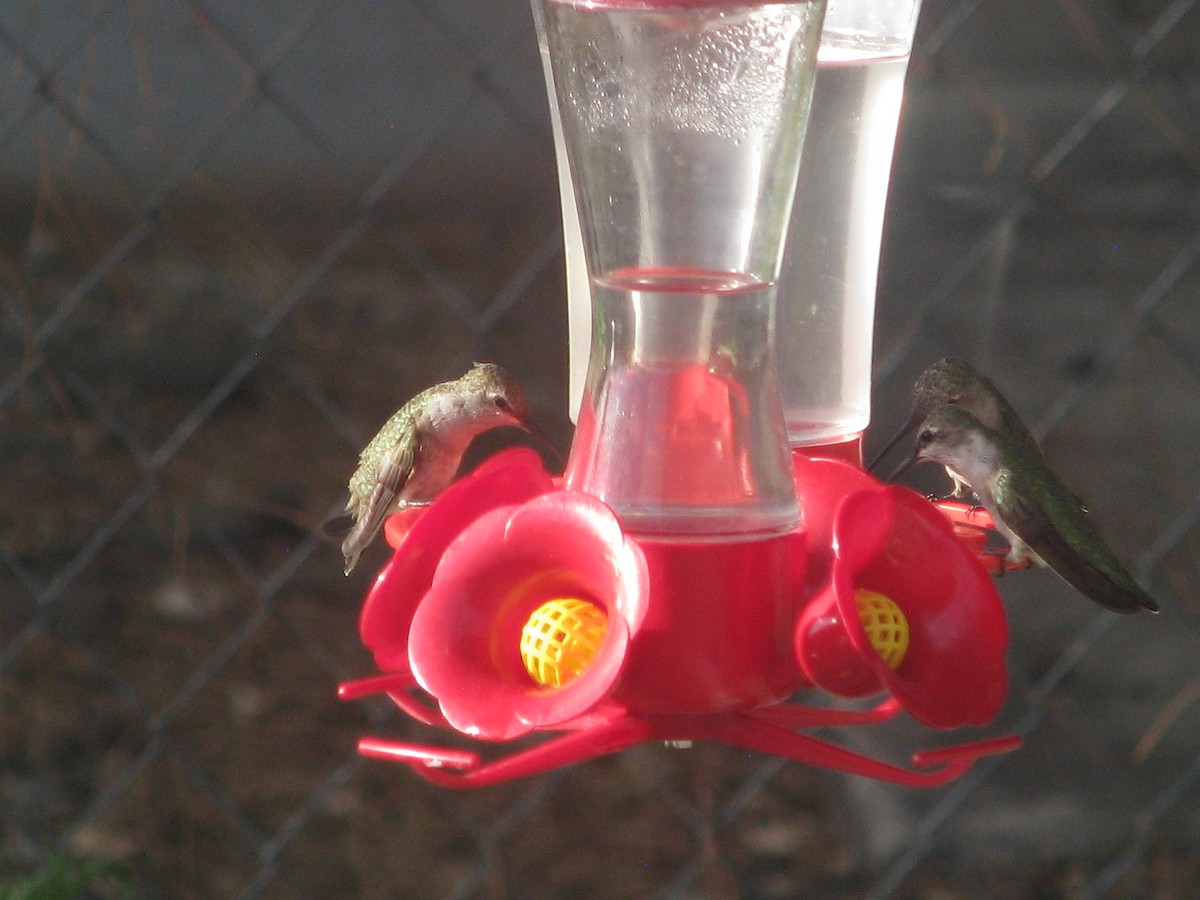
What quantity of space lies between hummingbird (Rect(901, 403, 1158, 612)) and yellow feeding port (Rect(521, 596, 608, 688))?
2.55ft

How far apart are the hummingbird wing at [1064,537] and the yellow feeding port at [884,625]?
1.57ft

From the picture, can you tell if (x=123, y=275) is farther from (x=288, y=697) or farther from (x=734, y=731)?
(x=734, y=731)

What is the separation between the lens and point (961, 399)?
2.35 m

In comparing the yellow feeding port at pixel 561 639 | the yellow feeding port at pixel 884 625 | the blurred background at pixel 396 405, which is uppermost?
the yellow feeding port at pixel 561 639

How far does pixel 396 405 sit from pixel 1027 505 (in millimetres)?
1533

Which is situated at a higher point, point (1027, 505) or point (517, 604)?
point (517, 604)

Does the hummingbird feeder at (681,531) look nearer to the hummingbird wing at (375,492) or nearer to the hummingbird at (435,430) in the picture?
the hummingbird wing at (375,492)

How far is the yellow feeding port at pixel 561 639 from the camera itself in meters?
1.29

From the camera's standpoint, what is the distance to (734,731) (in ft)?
4.35

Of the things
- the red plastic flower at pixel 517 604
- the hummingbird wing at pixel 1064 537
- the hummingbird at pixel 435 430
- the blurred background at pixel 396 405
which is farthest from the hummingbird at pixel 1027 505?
the red plastic flower at pixel 517 604

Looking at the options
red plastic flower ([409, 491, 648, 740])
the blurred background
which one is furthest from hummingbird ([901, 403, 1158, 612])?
red plastic flower ([409, 491, 648, 740])

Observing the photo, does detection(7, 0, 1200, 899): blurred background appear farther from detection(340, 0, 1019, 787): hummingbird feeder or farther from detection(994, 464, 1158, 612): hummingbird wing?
detection(340, 0, 1019, 787): hummingbird feeder

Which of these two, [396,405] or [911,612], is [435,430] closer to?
[396,405]

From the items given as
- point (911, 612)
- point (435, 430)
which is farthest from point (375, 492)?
point (911, 612)
